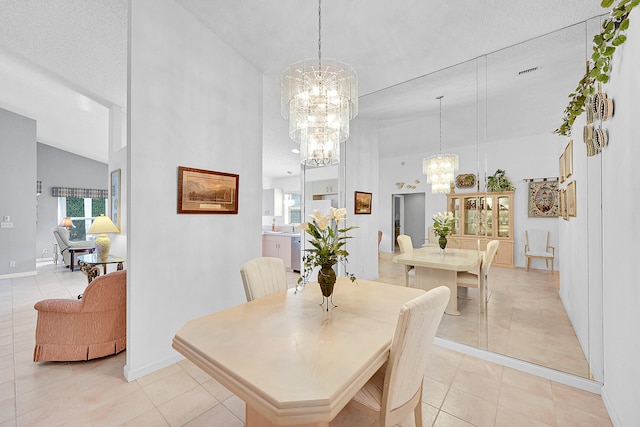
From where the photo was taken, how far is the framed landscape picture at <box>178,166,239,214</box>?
7.70 feet

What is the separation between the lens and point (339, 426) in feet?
5.07

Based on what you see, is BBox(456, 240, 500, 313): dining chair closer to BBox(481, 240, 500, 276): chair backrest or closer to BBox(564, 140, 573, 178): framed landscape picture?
BBox(481, 240, 500, 276): chair backrest

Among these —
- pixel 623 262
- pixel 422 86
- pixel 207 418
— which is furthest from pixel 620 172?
pixel 207 418

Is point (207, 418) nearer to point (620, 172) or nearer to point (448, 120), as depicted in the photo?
point (620, 172)

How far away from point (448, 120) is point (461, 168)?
0.63m

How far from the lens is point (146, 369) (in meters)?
2.09

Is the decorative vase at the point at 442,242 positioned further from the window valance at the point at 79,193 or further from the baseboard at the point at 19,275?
the window valance at the point at 79,193

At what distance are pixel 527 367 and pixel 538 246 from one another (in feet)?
3.69

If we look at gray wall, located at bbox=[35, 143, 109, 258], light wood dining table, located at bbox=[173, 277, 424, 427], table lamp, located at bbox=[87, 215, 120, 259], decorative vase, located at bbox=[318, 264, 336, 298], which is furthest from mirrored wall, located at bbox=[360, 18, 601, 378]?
gray wall, located at bbox=[35, 143, 109, 258]

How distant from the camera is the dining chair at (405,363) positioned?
1027 mm

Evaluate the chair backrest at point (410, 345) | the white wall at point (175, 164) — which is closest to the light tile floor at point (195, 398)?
the white wall at point (175, 164)

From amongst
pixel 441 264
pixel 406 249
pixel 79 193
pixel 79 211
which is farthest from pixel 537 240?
pixel 79 211

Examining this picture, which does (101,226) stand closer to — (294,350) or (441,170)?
(294,350)

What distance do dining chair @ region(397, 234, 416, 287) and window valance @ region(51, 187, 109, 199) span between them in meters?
9.43
